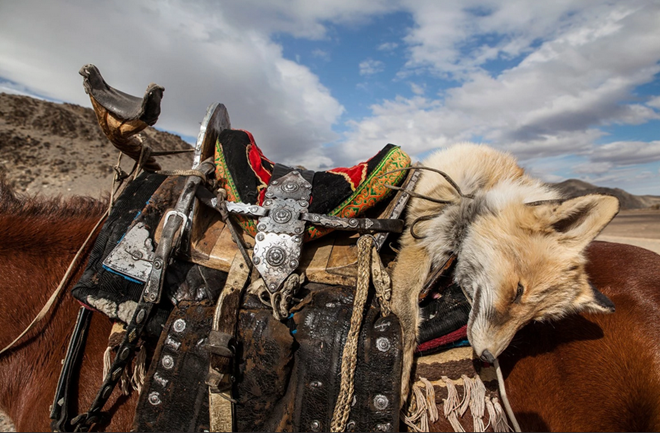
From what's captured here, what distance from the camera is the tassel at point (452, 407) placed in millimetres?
1306

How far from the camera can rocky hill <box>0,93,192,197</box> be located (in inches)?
373

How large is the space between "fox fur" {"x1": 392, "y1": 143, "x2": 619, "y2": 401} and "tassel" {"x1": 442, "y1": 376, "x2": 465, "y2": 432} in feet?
0.71

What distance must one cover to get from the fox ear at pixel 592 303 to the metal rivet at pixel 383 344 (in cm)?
83

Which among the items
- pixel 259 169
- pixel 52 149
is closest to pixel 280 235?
pixel 259 169

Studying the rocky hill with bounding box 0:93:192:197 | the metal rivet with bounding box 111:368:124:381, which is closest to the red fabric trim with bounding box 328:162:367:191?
the metal rivet with bounding box 111:368:124:381

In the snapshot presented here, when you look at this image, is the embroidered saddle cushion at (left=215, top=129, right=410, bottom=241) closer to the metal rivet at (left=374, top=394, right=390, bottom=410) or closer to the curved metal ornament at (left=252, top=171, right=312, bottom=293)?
the curved metal ornament at (left=252, top=171, right=312, bottom=293)

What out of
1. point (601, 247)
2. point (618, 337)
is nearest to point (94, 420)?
point (618, 337)

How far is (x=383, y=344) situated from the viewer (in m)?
1.21

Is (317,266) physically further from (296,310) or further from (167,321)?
(167,321)

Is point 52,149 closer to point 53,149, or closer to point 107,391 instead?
point 53,149

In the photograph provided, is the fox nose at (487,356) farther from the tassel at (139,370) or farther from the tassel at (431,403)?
the tassel at (139,370)

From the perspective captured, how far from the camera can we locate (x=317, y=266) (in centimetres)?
147

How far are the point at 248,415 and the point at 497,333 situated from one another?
103 cm

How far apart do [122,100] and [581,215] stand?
198 centimetres
